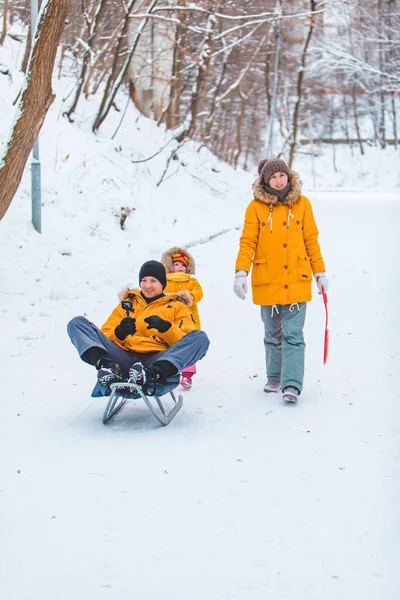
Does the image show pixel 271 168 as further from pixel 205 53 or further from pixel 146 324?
pixel 205 53

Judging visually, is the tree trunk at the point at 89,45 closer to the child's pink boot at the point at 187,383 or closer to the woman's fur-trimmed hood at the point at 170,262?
the woman's fur-trimmed hood at the point at 170,262

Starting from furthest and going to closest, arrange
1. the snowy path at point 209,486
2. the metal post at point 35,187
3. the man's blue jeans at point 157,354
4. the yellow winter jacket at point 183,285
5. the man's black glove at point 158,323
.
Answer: the metal post at point 35,187 < the yellow winter jacket at point 183,285 < the man's black glove at point 158,323 < the man's blue jeans at point 157,354 < the snowy path at point 209,486

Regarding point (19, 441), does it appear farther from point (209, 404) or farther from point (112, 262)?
point (112, 262)

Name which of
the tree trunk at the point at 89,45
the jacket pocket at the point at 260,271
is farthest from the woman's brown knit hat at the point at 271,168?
the tree trunk at the point at 89,45

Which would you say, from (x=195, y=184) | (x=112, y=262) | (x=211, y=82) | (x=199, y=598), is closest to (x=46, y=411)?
(x=199, y=598)

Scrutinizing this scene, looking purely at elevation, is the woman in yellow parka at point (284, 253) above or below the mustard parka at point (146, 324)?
above

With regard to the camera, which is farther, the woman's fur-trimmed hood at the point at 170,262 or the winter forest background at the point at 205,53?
the winter forest background at the point at 205,53

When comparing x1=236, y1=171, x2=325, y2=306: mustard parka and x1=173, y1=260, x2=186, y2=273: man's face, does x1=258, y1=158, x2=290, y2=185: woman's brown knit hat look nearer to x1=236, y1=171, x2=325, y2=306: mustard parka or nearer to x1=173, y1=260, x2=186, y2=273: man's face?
x1=236, y1=171, x2=325, y2=306: mustard parka

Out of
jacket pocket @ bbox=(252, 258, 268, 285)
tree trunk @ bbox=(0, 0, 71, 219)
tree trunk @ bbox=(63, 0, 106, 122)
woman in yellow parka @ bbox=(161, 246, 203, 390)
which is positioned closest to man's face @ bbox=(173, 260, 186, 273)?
woman in yellow parka @ bbox=(161, 246, 203, 390)

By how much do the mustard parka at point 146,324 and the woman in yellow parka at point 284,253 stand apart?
563mm

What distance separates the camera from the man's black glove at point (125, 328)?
20.7 ft

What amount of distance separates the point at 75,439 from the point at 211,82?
25.6 meters

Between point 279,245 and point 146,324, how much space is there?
125 cm

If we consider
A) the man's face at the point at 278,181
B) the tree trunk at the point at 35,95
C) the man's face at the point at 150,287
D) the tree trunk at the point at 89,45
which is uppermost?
the tree trunk at the point at 89,45
